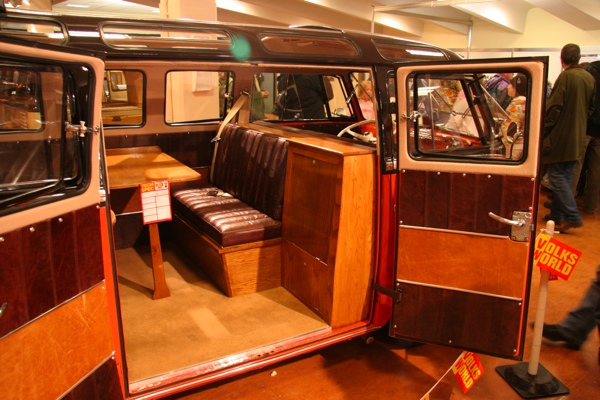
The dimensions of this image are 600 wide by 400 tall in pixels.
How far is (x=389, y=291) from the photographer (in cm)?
282

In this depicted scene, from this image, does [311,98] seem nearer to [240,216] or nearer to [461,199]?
[240,216]

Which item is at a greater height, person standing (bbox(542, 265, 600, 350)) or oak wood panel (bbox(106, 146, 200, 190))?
oak wood panel (bbox(106, 146, 200, 190))

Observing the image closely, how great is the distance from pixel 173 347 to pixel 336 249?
1094 mm

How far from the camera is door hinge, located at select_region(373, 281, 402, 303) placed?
2.75 metres

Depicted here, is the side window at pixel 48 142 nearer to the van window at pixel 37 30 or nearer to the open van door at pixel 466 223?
the van window at pixel 37 30

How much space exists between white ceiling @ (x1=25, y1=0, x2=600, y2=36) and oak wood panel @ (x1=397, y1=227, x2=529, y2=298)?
5.42m

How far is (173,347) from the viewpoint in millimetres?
2775

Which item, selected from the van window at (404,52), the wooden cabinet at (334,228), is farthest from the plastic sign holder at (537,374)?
the van window at (404,52)

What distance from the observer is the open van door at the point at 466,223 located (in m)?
2.38

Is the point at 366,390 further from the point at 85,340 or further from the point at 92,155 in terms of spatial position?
the point at 92,155

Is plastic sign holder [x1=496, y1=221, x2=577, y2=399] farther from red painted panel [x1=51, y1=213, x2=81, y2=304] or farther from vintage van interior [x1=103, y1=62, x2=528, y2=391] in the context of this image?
red painted panel [x1=51, y1=213, x2=81, y2=304]

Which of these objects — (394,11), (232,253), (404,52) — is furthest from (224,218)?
(394,11)

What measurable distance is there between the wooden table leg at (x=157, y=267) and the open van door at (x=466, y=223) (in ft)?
5.26

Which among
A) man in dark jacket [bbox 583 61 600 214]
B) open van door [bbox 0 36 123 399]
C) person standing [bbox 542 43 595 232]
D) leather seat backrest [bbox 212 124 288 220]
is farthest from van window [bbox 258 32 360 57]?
man in dark jacket [bbox 583 61 600 214]
